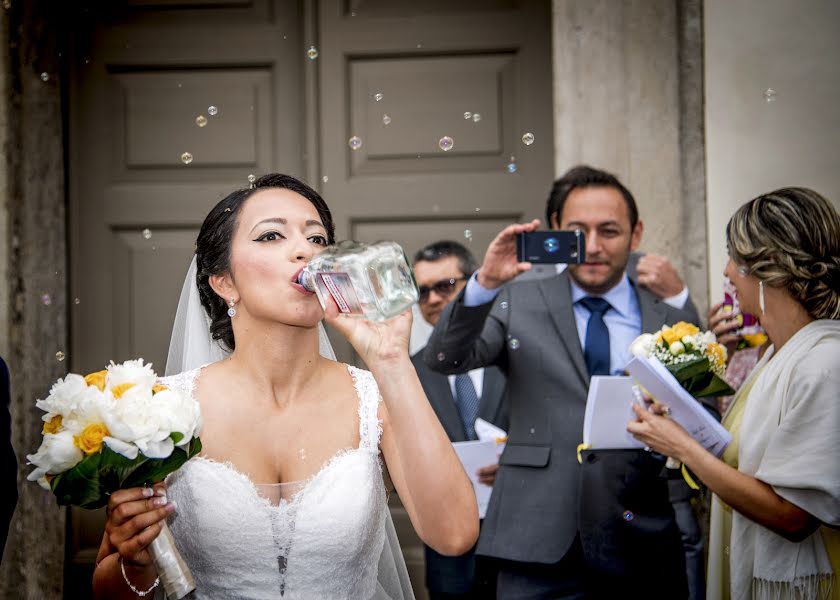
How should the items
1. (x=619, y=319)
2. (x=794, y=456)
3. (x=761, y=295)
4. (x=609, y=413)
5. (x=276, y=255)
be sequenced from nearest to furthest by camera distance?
(x=276, y=255), (x=794, y=456), (x=761, y=295), (x=609, y=413), (x=619, y=319)

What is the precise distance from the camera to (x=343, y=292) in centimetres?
216

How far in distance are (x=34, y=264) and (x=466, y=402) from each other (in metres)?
2.39

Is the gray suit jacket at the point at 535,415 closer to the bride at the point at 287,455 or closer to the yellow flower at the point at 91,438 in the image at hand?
the bride at the point at 287,455

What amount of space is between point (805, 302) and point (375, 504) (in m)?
1.53

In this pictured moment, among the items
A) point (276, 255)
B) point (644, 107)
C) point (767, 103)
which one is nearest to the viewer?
point (276, 255)

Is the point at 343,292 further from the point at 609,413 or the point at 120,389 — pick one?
the point at 609,413

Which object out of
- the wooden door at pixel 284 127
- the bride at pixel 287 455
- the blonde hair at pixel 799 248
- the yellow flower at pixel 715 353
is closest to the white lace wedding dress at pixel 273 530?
the bride at pixel 287 455

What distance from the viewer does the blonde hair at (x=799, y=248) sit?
2.80 meters

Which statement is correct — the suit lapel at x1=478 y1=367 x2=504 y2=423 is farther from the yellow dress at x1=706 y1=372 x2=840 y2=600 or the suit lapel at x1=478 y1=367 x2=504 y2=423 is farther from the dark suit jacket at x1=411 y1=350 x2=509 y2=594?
the yellow dress at x1=706 y1=372 x2=840 y2=600

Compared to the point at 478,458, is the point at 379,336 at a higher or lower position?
higher

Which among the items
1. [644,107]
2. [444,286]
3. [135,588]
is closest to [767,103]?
[644,107]

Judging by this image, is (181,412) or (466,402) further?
(466,402)

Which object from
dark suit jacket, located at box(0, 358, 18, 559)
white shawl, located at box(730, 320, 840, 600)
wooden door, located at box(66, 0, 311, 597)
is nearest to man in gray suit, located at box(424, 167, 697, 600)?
white shawl, located at box(730, 320, 840, 600)

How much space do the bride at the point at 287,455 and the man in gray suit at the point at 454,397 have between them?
117 cm
